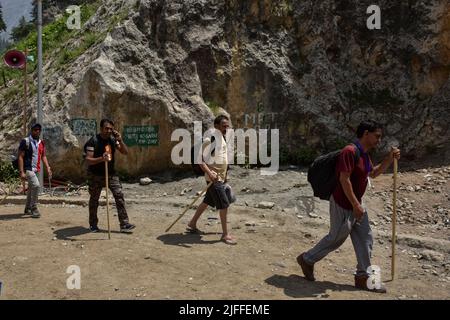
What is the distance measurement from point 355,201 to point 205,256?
2.13 m

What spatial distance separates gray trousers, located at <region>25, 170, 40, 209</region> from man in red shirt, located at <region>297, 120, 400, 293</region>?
5.08 metres

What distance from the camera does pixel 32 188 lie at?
26.7 feet

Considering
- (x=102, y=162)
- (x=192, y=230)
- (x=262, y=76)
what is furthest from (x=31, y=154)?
(x=262, y=76)

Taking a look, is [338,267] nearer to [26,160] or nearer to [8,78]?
[26,160]

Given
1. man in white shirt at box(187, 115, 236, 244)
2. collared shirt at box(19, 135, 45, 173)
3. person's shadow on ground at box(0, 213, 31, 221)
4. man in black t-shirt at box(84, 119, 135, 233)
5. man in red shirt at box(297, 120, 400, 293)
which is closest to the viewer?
man in red shirt at box(297, 120, 400, 293)

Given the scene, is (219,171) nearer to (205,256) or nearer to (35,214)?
(205,256)

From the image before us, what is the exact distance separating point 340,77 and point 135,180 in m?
6.15

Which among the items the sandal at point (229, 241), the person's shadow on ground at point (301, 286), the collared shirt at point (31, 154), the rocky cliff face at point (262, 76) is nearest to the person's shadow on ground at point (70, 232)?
the collared shirt at point (31, 154)

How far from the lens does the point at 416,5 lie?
41.7ft

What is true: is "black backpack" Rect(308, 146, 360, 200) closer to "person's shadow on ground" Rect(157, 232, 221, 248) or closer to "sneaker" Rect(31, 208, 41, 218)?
"person's shadow on ground" Rect(157, 232, 221, 248)

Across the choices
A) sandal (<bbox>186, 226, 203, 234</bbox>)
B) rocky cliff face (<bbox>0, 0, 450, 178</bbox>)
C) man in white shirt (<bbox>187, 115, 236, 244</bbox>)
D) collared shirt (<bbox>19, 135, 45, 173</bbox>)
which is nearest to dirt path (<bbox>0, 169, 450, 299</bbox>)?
sandal (<bbox>186, 226, 203, 234</bbox>)

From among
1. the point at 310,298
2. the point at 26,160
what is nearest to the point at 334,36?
the point at 26,160

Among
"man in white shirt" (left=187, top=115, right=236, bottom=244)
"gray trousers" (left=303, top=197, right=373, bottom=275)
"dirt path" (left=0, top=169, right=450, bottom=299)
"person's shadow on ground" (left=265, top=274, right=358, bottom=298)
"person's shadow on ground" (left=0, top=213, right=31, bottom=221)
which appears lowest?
"person's shadow on ground" (left=265, top=274, right=358, bottom=298)

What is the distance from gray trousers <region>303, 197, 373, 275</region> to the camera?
16.8 feet
